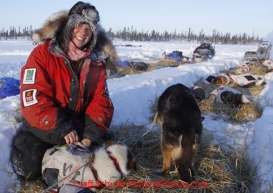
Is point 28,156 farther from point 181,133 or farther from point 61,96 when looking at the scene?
point 181,133

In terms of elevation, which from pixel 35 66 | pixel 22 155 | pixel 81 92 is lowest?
pixel 22 155

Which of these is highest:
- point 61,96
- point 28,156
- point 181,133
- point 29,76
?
point 29,76

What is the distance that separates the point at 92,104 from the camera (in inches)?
124

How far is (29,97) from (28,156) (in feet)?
1.94

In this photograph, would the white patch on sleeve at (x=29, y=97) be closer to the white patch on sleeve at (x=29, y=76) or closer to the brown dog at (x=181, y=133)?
the white patch on sleeve at (x=29, y=76)

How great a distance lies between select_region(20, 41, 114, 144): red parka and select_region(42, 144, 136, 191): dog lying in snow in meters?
0.25

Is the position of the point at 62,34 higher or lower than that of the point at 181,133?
higher

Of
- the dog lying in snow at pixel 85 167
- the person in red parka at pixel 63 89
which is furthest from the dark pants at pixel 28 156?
the dog lying in snow at pixel 85 167

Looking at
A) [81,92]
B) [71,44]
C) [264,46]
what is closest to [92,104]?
[81,92]

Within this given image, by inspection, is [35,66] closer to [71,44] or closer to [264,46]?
[71,44]

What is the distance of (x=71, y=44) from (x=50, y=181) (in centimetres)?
151

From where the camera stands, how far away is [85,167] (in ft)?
8.05

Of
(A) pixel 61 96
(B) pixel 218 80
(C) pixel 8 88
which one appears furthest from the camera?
(B) pixel 218 80

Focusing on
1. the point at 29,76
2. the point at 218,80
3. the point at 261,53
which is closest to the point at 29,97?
the point at 29,76
